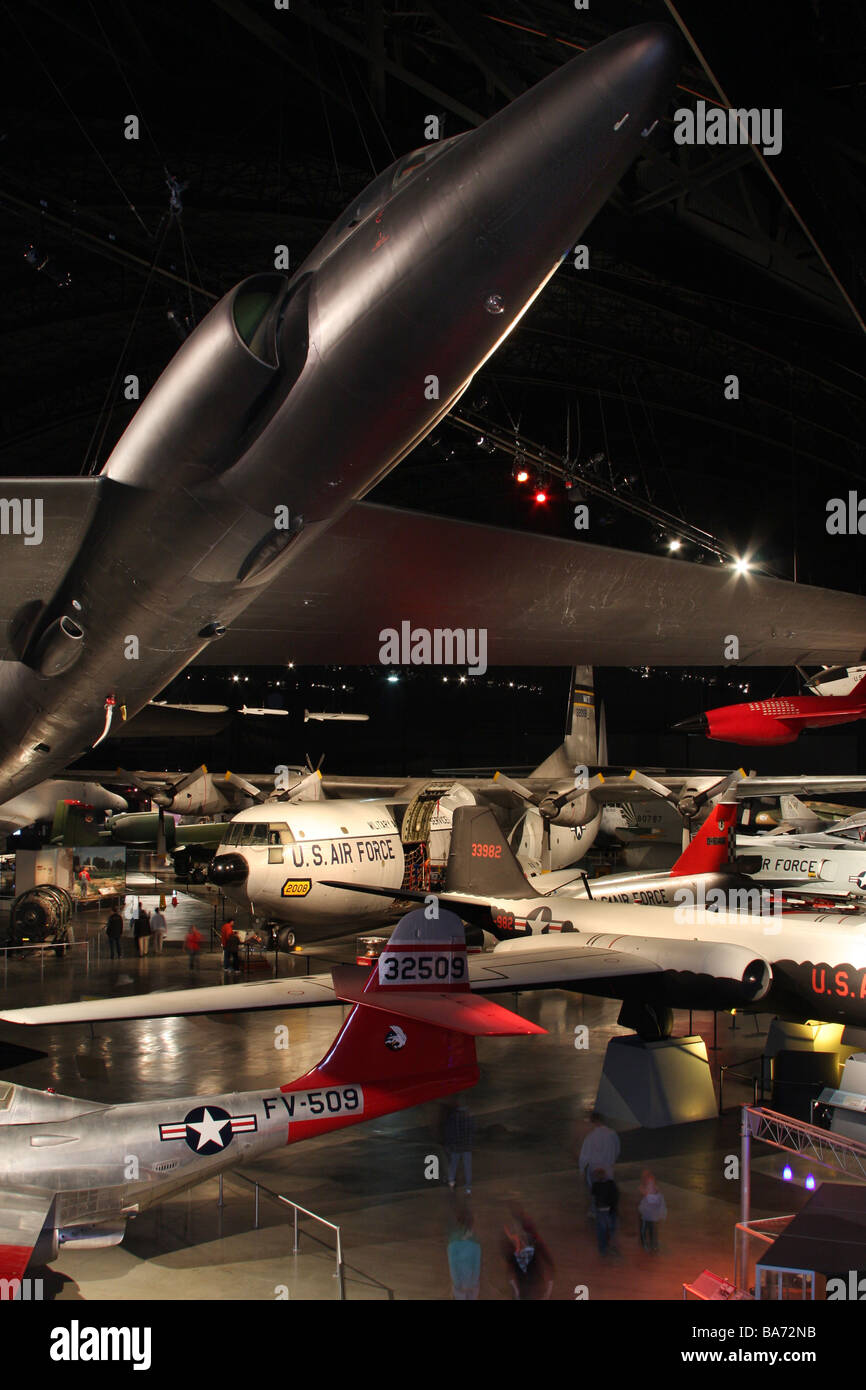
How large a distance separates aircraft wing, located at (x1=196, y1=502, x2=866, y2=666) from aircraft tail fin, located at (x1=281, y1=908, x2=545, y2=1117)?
3.77m

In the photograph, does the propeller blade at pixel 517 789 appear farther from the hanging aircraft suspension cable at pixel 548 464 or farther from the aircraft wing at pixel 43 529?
the aircraft wing at pixel 43 529

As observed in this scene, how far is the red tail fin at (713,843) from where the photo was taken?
55.0 ft

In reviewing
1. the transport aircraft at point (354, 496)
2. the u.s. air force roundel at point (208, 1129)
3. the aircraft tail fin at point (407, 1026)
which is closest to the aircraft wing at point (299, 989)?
the aircraft tail fin at point (407, 1026)

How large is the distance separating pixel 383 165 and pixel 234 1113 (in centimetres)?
1333

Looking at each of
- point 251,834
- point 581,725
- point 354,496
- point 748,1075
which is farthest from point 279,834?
point 581,725

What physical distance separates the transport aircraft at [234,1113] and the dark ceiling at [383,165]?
699cm

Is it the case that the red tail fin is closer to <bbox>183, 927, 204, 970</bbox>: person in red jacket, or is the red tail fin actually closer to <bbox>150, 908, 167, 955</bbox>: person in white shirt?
<bbox>183, 927, 204, 970</bbox>: person in red jacket

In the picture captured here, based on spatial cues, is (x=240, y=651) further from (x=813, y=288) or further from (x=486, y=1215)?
(x=813, y=288)

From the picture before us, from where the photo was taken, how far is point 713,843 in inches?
669

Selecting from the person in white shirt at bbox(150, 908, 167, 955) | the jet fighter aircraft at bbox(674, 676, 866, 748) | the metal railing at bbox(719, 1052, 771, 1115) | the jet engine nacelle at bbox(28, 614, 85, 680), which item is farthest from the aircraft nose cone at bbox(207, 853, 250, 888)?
the jet engine nacelle at bbox(28, 614, 85, 680)

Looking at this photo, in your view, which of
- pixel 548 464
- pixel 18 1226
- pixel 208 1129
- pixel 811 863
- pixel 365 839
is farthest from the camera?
pixel 811 863

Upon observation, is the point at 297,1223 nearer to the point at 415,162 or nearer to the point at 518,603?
the point at 518,603

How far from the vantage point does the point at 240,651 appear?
7.30 meters

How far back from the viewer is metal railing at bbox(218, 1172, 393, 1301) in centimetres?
739
